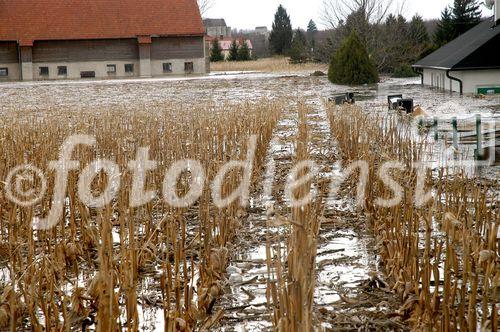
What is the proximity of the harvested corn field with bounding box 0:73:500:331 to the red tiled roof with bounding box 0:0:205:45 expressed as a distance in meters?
33.2

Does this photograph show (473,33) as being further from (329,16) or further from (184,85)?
(329,16)

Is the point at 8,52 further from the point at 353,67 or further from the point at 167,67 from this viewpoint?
the point at 353,67

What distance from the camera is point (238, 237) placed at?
573 centimetres

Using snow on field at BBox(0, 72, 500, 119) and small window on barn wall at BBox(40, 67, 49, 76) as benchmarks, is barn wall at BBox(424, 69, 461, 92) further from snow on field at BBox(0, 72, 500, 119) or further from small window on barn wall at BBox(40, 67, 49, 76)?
small window on barn wall at BBox(40, 67, 49, 76)

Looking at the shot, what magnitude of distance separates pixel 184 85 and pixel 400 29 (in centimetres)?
1384

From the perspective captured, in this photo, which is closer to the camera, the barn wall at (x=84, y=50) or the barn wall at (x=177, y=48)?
the barn wall at (x=84, y=50)

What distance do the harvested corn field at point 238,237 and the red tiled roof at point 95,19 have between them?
1306 inches

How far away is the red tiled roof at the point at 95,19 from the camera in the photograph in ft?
140

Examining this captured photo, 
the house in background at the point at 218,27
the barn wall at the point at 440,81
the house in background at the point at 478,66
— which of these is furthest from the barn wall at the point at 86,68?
the house in background at the point at 218,27

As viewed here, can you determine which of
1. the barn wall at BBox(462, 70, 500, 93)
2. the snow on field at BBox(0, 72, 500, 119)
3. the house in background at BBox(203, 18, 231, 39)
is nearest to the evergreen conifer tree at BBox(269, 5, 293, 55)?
the snow on field at BBox(0, 72, 500, 119)

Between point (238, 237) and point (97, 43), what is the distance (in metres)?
Result: 39.0

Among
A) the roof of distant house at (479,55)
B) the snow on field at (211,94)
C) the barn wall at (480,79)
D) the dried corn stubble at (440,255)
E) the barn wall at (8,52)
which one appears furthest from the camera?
the barn wall at (8,52)

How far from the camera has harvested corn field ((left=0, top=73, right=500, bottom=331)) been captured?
363cm

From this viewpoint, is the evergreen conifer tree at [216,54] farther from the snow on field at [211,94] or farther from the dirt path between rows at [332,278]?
the dirt path between rows at [332,278]
